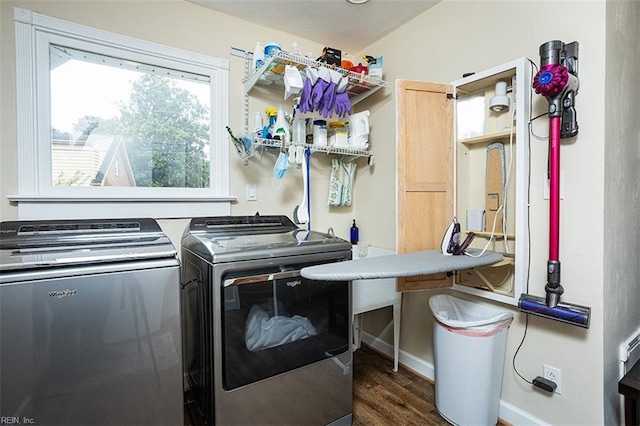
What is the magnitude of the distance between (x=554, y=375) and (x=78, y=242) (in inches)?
92.5

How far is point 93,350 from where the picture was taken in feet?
3.73

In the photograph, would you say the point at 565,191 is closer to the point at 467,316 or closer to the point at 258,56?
the point at 467,316

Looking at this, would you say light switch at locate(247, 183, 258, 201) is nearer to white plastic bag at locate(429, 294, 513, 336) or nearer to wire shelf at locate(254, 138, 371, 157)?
wire shelf at locate(254, 138, 371, 157)

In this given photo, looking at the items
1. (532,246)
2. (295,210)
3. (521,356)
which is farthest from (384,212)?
(521,356)

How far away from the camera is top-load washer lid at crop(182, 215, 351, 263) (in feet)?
4.60

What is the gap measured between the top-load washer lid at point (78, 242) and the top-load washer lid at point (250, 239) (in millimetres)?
170

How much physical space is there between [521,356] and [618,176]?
103 centimetres

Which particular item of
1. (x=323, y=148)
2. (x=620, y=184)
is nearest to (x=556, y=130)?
(x=620, y=184)

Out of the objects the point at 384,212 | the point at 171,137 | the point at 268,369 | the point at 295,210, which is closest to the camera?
the point at 268,369

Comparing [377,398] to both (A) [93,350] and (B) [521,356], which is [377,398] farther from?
(A) [93,350]

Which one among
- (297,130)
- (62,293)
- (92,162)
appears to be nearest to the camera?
(62,293)

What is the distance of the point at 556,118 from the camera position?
1.43m

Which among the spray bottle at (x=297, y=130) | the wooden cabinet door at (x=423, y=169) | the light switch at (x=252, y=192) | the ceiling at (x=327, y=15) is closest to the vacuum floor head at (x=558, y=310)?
the wooden cabinet door at (x=423, y=169)

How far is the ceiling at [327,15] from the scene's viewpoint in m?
2.01
